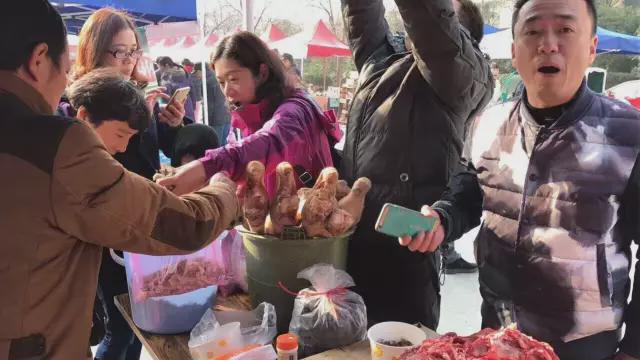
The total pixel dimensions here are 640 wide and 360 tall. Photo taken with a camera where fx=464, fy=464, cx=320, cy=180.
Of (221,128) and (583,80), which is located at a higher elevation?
(583,80)

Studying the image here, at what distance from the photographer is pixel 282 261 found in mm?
1281

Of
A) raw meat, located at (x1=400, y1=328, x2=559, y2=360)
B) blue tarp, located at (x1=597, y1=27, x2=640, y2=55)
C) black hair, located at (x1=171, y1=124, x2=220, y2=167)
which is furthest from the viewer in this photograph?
blue tarp, located at (x1=597, y1=27, x2=640, y2=55)

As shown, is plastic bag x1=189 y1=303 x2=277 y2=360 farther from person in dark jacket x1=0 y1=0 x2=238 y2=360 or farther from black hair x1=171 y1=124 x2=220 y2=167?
black hair x1=171 y1=124 x2=220 y2=167

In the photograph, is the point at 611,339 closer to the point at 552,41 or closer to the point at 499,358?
the point at 499,358

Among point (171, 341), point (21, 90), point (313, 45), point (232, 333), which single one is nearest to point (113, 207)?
point (21, 90)

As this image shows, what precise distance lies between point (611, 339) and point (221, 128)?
6.98m

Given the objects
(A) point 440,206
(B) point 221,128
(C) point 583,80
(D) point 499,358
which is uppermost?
(C) point 583,80

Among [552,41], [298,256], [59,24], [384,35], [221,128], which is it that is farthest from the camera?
[221,128]

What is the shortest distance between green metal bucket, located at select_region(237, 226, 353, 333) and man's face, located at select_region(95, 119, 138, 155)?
580mm

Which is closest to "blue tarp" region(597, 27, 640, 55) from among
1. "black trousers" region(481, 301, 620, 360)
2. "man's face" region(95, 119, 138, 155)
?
"black trousers" region(481, 301, 620, 360)

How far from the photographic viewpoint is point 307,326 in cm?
118

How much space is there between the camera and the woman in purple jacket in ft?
5.15

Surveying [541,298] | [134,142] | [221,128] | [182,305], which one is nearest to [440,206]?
[541,298]

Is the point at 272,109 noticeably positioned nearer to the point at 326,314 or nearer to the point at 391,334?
the point at 326,314
